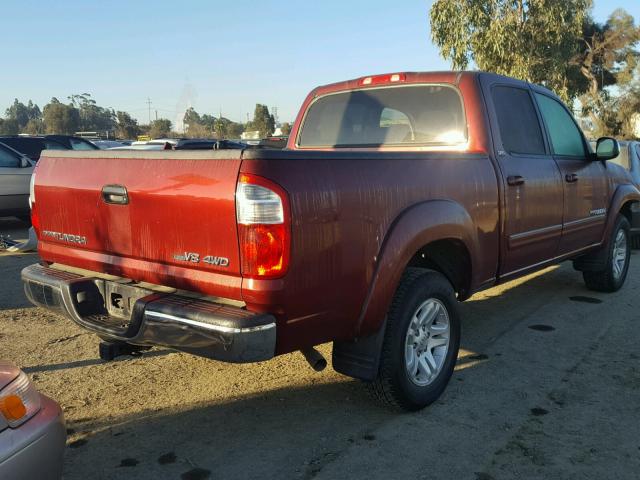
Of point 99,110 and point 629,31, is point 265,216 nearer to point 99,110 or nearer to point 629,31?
point 629,31

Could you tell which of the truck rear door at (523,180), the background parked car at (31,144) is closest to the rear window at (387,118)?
the truck rear door at (523,180)

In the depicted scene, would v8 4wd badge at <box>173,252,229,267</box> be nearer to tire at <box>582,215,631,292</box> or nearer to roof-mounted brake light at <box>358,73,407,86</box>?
roof-mounted brake light at <box>358,73,407,86</box>

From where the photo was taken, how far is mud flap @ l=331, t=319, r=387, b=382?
3166 mm

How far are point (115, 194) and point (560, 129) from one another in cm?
389

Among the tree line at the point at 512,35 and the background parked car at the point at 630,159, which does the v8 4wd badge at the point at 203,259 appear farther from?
the tree line at the point at 512,35

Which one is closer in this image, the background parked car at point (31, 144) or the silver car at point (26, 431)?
the silver car at point (26, 431)

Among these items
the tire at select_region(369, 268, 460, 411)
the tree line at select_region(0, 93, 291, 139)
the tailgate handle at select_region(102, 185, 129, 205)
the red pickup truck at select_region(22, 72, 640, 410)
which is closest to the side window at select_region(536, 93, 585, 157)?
the red pickup truck at select_region(22, 72, 640, 410)


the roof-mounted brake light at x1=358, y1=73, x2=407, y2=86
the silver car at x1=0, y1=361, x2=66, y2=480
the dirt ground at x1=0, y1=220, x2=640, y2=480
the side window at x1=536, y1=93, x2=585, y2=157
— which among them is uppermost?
the roof-mounted brake light at x1=358, y1=73, x2=407, y2=86

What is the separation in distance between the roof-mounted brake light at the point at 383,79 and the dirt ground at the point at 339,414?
2.10m

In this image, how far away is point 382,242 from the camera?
3080 millimetres

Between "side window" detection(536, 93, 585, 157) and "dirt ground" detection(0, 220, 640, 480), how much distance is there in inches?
61.4

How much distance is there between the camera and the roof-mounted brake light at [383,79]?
14.9 feet

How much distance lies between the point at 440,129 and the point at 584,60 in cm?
4009

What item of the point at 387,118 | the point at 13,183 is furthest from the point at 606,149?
the point at 13,183
